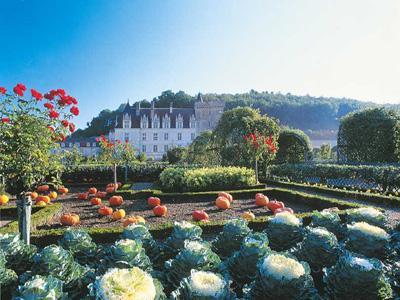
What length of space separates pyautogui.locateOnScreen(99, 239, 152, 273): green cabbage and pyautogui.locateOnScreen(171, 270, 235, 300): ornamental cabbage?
362mm

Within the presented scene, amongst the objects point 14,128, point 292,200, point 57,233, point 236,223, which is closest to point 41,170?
point 14,128

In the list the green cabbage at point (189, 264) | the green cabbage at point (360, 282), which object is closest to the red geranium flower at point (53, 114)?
the green cabbage at point (189, 264)

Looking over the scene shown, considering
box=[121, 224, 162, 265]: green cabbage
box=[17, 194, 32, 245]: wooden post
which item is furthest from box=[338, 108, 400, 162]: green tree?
box=[121, 224, 162, 265]: green cabbage

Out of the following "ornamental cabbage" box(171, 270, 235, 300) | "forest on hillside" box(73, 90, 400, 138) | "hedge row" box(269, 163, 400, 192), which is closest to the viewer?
"ornamental cabbage" box(171, 270, 235, 300)

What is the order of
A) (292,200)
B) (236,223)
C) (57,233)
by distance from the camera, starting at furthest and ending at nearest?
(292,200)
(57,233)
(236,223)

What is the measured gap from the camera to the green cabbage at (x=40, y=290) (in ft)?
4.48

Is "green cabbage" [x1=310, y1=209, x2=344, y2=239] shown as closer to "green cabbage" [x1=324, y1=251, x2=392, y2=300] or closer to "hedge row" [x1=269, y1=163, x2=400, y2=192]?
"green cabbage" [x1=324, y1=251, x2=392, y2=300]

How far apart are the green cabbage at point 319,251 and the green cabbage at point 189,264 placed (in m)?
0.62

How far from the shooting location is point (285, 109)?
235ft

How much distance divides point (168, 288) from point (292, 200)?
8.23 metres

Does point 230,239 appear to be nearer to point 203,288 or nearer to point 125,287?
point 203,288

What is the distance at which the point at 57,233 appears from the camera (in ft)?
17.0

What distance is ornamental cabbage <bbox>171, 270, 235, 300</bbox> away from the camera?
145cm

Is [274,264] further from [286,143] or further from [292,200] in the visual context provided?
[286,143]
